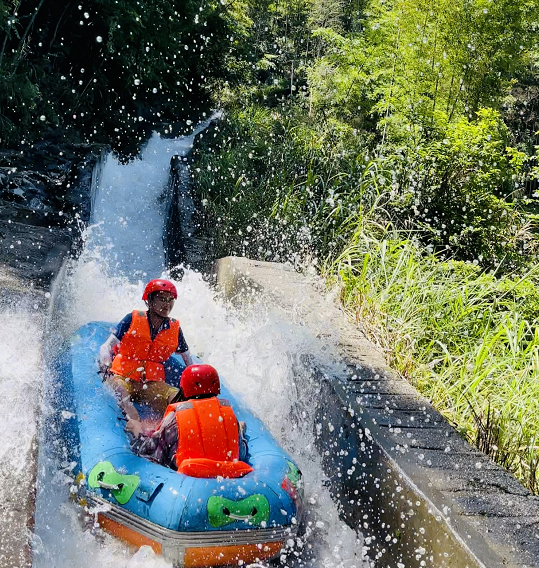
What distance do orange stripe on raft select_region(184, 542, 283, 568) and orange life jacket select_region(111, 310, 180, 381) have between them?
157 cm

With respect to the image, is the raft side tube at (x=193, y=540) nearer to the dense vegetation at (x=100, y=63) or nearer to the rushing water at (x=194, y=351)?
the rushing water at (x=194, y=351)

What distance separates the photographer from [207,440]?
3344 millimetres

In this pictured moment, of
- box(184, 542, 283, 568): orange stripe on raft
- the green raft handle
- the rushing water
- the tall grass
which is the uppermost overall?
the tall grass

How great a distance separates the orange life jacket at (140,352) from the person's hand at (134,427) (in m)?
0.52

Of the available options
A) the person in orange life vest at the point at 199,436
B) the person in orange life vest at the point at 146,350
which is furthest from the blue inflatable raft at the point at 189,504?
the person in orange life vest at the point at 146,350

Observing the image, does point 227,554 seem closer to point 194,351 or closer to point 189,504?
point 189,504

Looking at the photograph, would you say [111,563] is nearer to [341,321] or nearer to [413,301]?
[341,321]

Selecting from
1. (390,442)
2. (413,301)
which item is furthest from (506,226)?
(390,442)

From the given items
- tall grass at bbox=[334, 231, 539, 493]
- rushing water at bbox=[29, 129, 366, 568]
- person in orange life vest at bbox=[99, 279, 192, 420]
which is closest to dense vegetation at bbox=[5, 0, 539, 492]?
tall grass at bbox=[334, 231, 539, 493]

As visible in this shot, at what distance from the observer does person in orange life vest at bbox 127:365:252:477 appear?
329 cm

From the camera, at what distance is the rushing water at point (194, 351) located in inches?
126

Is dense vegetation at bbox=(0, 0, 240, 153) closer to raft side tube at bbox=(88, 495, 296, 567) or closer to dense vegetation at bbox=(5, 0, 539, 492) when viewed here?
dense vegetation at bbox=(5, 0, 539, 492)

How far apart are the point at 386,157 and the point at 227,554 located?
5783 mm

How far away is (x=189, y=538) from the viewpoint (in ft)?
9.80
